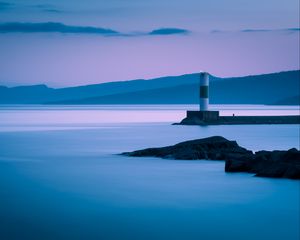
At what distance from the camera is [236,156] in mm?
10914

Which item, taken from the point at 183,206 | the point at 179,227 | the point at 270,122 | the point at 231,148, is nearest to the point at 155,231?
the point at 179,227

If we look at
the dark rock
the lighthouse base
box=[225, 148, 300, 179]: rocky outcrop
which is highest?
the lighthouse base

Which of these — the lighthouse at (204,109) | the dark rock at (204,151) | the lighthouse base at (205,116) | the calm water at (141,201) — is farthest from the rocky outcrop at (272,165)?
the lighthouse base at (205,116)

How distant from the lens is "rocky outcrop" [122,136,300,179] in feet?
29.2

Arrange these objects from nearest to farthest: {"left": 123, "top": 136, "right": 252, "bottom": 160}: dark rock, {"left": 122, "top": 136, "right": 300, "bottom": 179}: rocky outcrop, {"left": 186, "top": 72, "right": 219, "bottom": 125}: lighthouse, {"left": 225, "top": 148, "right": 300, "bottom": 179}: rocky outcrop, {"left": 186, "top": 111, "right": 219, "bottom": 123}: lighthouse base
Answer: {"left": 225, "top": 148, "right": 300, "bottom": 179}: rocky outcrop, {"left": 122, "top": 136, "right": 300, "bottom": 179}: rocky outcrop, {"left": 123, "top": 136, "right": 252, "bottom": 160}: dark rock, {"left": 186, "top": 72, "right": 219, "bottom": 125}: lighthouse, {"left": 186, "top": 111, "right": 219, "bottom": 123}: lighthouse base

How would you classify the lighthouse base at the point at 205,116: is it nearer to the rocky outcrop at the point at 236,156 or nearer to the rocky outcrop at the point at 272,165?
the rocky outcrop at the point at 236,156

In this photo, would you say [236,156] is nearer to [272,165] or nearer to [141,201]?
[272,165]

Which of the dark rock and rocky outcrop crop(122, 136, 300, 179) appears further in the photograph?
the dark rock

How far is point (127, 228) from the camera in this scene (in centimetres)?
627

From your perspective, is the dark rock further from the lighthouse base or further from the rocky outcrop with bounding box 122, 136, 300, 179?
the lighthouse base

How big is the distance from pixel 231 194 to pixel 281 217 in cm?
153

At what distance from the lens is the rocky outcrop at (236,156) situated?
8.91 metres

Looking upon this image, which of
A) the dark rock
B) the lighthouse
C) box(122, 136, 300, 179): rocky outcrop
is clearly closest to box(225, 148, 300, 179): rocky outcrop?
box(122, 136, 300, 179): rocky outcrop

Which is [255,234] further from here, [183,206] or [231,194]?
[231,194]
